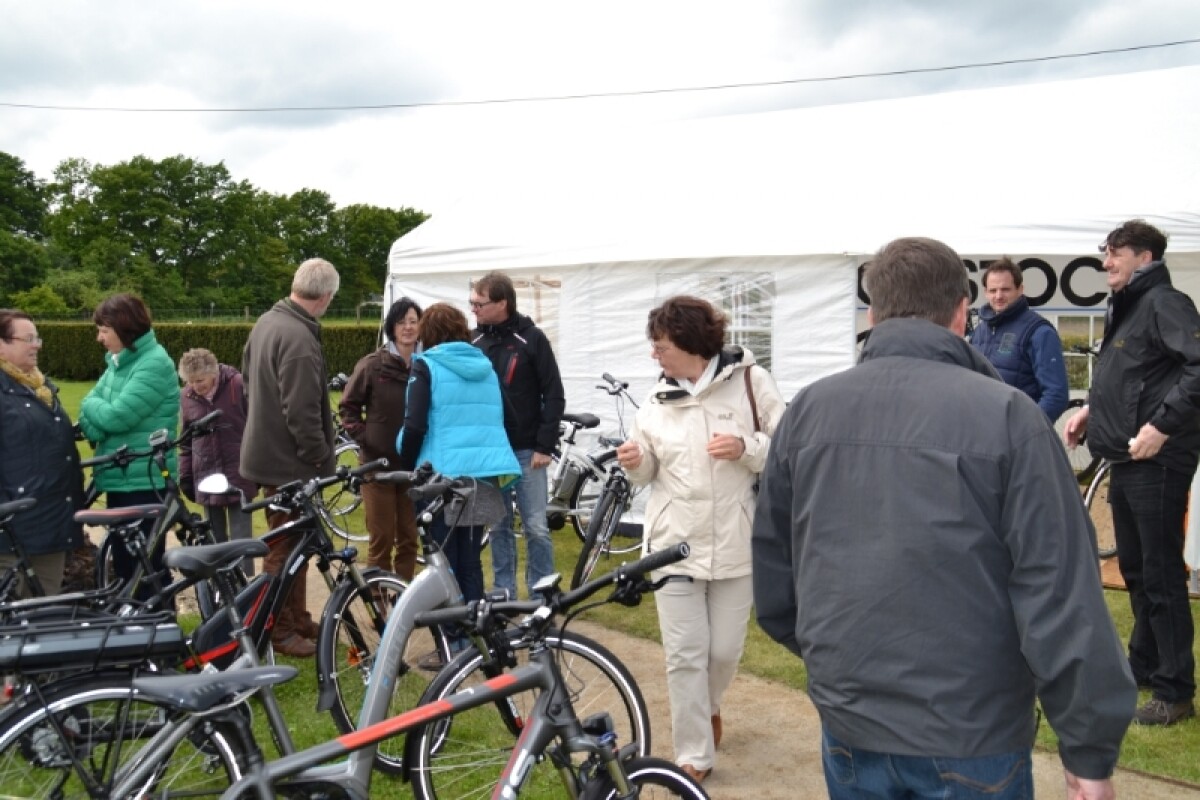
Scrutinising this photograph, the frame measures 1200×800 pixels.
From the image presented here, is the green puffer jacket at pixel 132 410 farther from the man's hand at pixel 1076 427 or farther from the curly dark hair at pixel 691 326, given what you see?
the man's hand at pixel 1076 427

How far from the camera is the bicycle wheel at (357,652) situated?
13.6ft

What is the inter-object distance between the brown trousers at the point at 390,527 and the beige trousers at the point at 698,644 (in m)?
1.99

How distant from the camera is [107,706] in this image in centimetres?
286

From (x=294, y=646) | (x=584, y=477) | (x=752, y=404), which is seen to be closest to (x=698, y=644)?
(x=752, y=404)

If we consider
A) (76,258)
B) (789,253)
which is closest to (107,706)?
(789,253)

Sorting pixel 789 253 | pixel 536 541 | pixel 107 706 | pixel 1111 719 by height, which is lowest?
pixel 536 541

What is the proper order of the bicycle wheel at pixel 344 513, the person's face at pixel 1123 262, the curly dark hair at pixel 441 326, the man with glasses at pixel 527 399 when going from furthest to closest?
the bicycle wheel at pixel 344 513 < the man with glasses at pixel 527 399 < the curly dark hair at pixel 441 326 < the person's face at pixel 1123 262

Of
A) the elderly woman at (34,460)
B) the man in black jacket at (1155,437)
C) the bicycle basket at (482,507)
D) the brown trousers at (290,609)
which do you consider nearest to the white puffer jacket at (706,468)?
the bicycle basket at (482,507)

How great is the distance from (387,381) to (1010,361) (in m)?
3.39

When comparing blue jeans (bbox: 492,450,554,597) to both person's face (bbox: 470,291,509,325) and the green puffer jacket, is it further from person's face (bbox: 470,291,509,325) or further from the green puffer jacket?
the green puffer jacket

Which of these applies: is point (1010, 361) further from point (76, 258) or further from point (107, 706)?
point (76, 258)

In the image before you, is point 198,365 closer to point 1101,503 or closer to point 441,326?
point 441,326

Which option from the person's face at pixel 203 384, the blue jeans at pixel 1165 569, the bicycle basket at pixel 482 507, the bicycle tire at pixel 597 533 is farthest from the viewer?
the bicycle tire at pixel 597 533

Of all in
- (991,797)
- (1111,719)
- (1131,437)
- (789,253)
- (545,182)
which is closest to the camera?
(1111,719)
